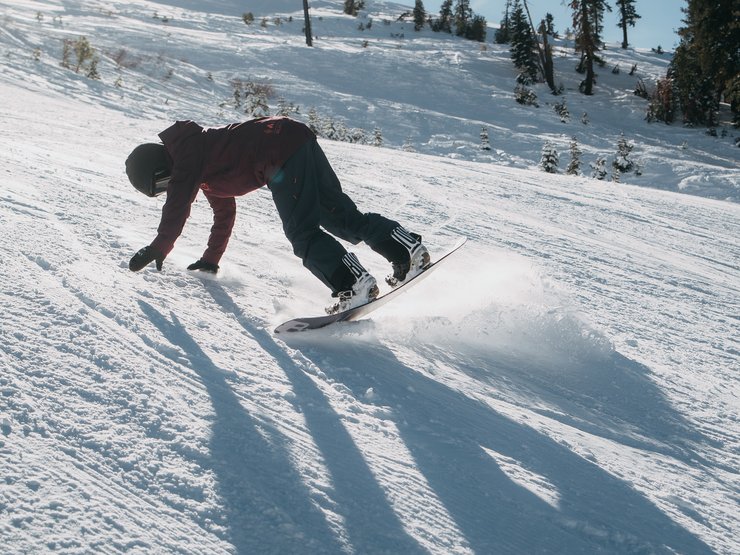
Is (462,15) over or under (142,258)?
over

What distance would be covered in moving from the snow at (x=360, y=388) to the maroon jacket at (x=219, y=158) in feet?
1.21

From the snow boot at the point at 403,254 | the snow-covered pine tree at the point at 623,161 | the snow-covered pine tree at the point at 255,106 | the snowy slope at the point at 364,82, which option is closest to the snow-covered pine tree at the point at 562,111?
the snowy slope at the point at 364,82

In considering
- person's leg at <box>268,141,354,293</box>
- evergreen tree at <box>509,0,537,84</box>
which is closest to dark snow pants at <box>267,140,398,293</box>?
person's leg at <box>268,141,354,293</box>

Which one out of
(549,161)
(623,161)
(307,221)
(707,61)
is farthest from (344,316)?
(707,61)

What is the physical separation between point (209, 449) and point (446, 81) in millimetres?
20982

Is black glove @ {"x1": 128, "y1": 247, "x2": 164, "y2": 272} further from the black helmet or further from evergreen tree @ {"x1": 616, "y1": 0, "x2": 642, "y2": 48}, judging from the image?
evergreen tree @ {"x1": 616, "y1": 0, "x2": 642, "y2": 48}

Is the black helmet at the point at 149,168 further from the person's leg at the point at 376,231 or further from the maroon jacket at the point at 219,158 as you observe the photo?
the person's leg at the point at 376,231

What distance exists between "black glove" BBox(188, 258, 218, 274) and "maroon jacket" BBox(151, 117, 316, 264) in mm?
300

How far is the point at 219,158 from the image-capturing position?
3068 millimetres

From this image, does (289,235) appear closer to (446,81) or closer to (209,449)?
(209,449)

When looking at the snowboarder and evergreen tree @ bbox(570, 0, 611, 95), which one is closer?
the snowboarder

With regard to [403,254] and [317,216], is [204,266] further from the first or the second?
[403,254]

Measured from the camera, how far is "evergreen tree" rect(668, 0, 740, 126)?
20922 millimetres

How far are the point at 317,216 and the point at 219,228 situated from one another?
2.38ft
